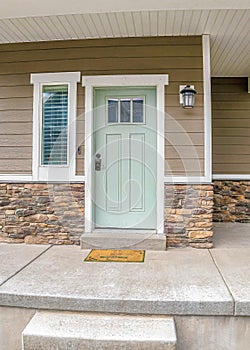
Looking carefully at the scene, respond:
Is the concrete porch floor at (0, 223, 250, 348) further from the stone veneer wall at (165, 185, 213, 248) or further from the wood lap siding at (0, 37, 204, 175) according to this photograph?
the wood lap siding at (0, 37, 204, 175)

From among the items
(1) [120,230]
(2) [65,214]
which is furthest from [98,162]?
(1) [120,230]

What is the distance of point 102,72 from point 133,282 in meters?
2.55

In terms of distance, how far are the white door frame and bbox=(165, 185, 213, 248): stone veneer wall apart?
10cm

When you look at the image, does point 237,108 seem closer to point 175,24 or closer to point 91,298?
point 175,24

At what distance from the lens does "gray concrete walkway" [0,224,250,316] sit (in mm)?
2107

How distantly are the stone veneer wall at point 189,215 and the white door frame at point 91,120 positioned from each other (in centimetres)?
10

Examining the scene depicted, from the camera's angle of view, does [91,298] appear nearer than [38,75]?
Yes

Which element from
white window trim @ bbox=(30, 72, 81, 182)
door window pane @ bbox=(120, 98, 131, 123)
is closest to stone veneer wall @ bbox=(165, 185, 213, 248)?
door window pane @ bbox=(120, 98, 131, 123)

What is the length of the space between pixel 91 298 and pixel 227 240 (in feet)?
7.96

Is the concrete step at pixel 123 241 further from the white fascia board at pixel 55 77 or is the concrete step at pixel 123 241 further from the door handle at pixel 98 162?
the white fascia board at pixel 55 77

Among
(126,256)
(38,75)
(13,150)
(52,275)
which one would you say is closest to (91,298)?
(52,275)

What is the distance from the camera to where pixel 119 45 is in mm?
3648

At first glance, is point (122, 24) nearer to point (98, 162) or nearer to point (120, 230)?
point (98, 162)

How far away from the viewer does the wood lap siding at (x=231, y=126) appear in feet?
16.9
